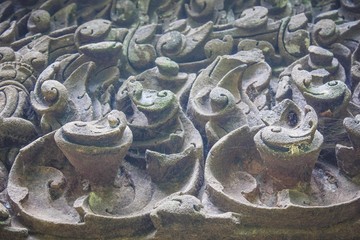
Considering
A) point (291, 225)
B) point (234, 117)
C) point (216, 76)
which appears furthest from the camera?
point (216, 76)

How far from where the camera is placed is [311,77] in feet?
6.27

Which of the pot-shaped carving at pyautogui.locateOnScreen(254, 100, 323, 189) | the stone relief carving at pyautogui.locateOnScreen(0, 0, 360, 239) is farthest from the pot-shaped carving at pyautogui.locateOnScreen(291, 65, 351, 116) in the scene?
the pot-shaped carving at pyautogui.locateOnScreen(254, 100, 323, 189)

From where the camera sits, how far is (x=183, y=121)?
1887 millimetres

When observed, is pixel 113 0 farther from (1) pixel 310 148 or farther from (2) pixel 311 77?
(1) pixel 310 148

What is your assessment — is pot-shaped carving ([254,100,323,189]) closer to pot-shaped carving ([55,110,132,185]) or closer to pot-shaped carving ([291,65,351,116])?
pot-shaped carving ([291,65,351,116])

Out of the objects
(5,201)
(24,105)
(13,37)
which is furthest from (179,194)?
(13,37)

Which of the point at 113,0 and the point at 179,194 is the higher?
the point at 113,0

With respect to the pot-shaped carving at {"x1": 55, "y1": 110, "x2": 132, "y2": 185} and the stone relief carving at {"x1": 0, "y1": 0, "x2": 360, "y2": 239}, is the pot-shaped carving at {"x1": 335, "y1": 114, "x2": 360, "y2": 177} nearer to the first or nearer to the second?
the stone relief carving at {"x1": 0, "y1": 0, "x2": 360, "y2": 239}

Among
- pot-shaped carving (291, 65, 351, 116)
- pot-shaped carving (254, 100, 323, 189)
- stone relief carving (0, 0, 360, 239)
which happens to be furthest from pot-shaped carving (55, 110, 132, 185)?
pot-shaped carving (291, 65, 351, 116)

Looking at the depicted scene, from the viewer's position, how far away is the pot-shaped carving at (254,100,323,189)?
5.37 ft

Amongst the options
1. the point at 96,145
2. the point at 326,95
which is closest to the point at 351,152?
the point at 326,95

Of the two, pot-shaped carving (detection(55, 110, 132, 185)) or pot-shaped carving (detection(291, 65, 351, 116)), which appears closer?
pot-shaped carving (detection(55, 110, 132, 185))

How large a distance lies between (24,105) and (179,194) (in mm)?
624

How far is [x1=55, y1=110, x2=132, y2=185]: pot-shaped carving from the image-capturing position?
5.51ft
